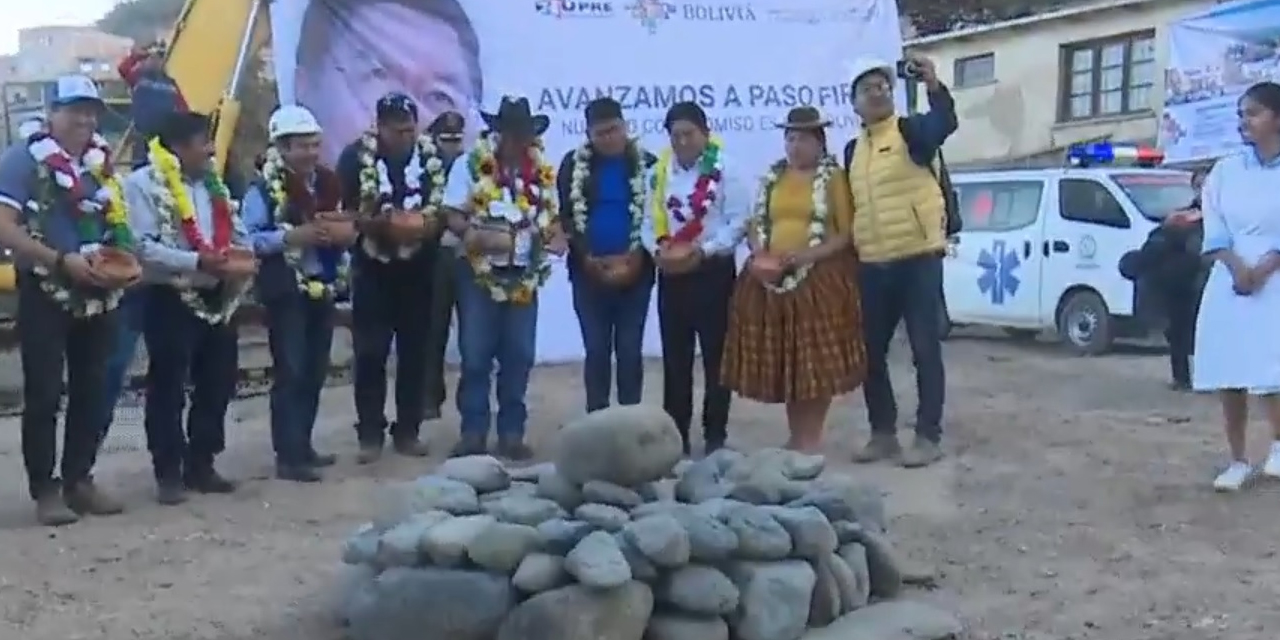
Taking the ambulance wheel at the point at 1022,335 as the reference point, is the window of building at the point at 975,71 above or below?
above

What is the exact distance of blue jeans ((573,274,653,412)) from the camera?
303 inches

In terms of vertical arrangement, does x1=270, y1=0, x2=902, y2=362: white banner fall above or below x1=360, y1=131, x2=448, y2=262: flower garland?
above

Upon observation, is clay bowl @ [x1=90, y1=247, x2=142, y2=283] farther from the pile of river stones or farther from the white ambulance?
→ the white ambulance

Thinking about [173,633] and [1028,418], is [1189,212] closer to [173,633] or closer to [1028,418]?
[1028,418]

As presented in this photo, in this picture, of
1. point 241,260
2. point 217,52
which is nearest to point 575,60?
point 217,52

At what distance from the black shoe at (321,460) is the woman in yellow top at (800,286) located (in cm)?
199

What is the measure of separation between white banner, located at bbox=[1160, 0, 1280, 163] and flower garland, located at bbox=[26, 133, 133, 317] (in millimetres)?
10973

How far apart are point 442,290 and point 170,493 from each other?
2.10m

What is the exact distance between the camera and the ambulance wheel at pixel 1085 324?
13.7 m

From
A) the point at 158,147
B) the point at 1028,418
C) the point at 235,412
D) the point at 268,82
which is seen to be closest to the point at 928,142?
the point at 1028,418

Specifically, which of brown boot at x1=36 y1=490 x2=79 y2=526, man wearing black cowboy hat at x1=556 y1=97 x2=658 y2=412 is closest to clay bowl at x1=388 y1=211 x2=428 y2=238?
man wearing black cowboy hat at x1=556 y1=97 x2=658 y2=412

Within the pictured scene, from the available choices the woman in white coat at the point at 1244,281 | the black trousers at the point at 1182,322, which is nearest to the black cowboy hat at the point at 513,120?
the woman in white coat at the point at 1244,281

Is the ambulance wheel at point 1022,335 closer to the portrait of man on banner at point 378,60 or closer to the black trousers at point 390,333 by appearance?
the portrait of man on banner at point 378,60

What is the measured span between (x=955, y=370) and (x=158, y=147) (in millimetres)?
7086
